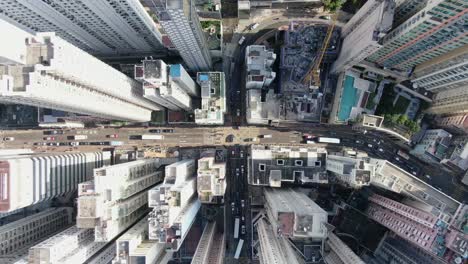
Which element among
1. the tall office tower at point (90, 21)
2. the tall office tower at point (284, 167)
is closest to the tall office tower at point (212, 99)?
the tall office tower at point (284, 167)

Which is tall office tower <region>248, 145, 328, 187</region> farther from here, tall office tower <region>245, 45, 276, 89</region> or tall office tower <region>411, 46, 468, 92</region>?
tall office tower <region>411, 46, 468, 92</region>

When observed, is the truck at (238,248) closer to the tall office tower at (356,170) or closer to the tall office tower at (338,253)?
the tall office tower at (338,253)

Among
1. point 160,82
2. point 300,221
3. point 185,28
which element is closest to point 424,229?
point 300,221

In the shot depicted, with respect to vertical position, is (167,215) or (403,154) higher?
(403,154)

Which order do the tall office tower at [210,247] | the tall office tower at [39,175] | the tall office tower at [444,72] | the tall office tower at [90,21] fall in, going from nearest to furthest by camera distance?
the tall office tower at [39,175] < the tall office tower at [90,21] < the tall office tower at [444,72] < the tall office tower at [210,247]

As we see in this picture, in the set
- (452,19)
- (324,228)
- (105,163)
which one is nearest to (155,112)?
(105,163)

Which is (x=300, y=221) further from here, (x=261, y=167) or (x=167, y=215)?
(x=167, y=215)
